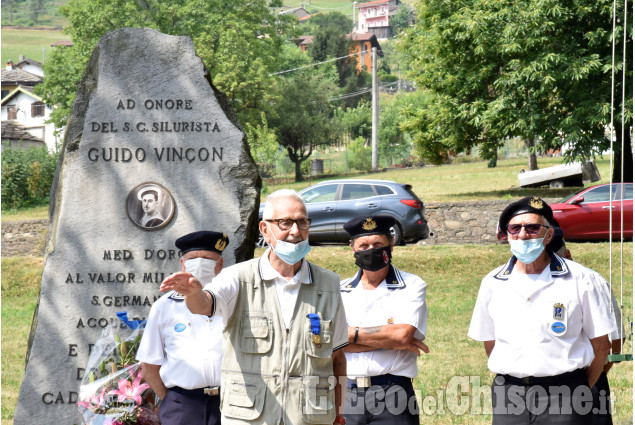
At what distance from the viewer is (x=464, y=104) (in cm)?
2547

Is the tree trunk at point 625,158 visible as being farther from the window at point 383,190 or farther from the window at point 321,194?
the window at point 321,194

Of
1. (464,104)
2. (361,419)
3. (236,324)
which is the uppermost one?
(464,104)

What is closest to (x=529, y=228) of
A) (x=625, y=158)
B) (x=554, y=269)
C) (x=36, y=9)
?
(x=554, y=269)

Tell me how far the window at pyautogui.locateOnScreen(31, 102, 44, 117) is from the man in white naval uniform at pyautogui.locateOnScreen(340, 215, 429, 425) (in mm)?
60338

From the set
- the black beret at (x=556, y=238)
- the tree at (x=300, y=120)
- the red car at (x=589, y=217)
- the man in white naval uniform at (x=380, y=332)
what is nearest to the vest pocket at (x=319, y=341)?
the man in white naval uniform at (x=380, y=332)

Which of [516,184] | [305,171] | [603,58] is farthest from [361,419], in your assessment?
[305,171]

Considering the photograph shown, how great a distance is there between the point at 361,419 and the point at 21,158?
36.6 metres

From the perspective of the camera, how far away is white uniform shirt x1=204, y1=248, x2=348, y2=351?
12.8ft

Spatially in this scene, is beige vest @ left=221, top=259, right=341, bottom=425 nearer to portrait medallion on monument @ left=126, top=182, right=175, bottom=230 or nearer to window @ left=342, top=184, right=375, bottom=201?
portrait medallion on monument @ left=126, top=182, right=175, bottom=230

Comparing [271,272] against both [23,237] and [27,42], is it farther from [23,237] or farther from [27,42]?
[27,42]

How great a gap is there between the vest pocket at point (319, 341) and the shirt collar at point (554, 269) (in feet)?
3.98

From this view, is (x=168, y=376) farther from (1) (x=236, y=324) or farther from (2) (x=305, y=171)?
(2) (x=305, y=171)

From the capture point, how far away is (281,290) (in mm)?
4062

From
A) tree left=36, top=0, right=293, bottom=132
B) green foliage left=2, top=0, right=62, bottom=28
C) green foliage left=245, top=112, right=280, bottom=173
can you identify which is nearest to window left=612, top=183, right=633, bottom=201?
green foliage left=245, top=112, right=280, bottom=173
